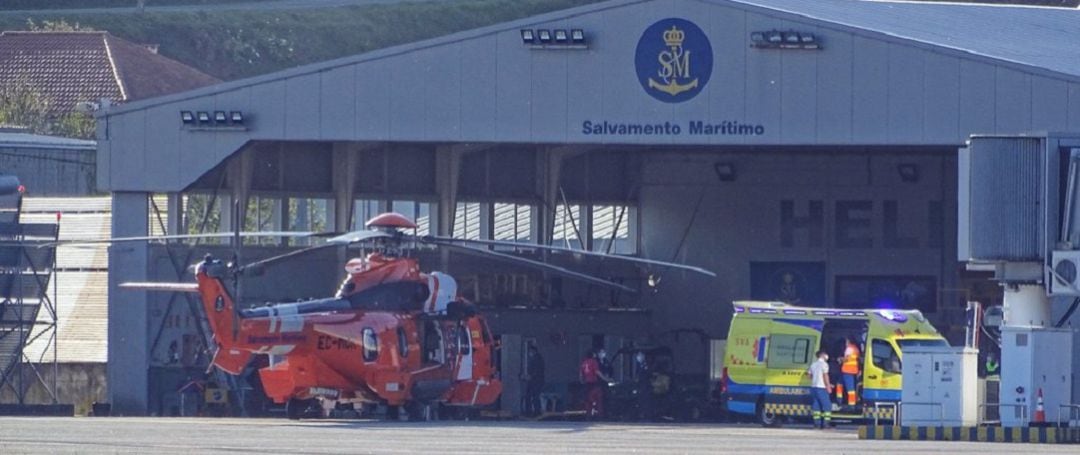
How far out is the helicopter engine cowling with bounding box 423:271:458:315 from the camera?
105 ft

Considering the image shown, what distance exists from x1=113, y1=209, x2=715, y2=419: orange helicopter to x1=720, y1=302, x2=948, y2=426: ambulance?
3302 millimetres

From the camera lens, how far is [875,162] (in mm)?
43875

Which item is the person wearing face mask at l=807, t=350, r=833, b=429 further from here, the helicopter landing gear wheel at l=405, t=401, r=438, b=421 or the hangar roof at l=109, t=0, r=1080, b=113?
the helicopter landing gear wheel at l=405, t=401, r=438, b=421

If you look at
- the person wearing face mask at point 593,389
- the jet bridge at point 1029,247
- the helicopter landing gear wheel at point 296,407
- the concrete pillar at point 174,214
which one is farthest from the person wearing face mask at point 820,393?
the concrete pillar at point 174,214

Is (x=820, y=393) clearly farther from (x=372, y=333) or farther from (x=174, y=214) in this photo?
(x=174, y=214)

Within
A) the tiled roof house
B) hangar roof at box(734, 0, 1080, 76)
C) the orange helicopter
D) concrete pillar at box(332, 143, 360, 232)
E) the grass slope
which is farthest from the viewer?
the grass slope

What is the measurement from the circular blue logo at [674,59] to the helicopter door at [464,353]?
541 centimetres

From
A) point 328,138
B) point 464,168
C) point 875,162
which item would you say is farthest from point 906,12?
point 328,138

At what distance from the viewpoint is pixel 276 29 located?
9325 centimetres

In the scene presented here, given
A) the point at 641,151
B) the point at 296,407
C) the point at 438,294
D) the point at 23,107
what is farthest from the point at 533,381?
the point at 23,107

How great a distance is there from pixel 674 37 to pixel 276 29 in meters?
61.8

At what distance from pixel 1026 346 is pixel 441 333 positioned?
10.1 metres

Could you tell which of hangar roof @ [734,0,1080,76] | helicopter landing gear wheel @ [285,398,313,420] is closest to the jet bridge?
hangar roof @ [734,0,1080,76]

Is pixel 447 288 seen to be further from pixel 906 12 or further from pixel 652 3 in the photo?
pixel 906 12
